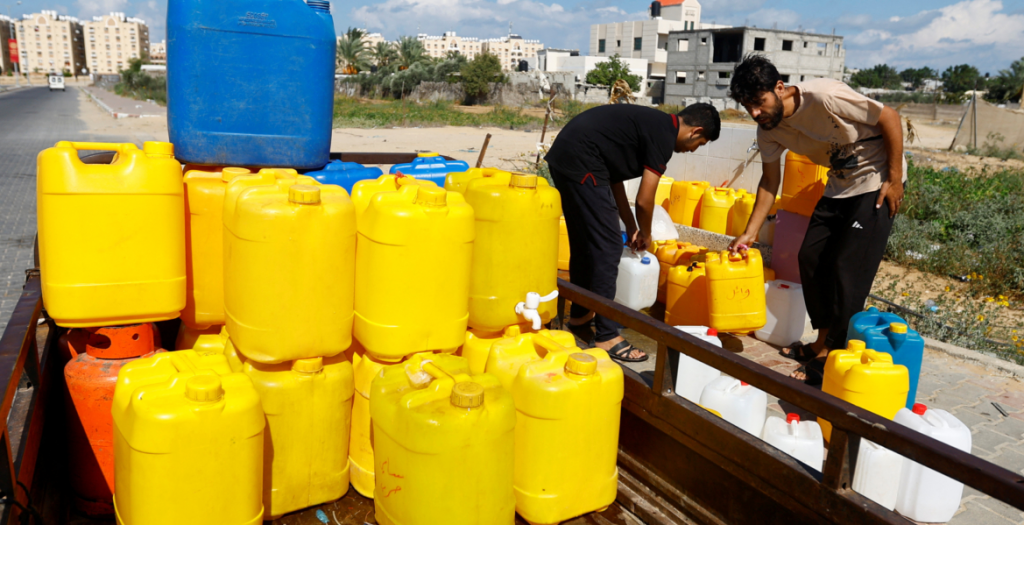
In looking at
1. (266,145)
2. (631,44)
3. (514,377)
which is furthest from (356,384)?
(631,44)

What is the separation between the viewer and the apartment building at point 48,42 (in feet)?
478

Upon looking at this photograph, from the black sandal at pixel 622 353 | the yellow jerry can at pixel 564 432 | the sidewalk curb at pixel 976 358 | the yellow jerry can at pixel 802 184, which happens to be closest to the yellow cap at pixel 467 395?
the yellow jerry can at pixel 564 432

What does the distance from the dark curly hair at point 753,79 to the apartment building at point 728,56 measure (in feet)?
167

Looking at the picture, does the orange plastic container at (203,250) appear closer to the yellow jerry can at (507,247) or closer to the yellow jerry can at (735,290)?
the yellow jerry can at (507,247)

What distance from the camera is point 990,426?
376 centimetres

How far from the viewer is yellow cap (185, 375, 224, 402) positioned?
190 centimetres

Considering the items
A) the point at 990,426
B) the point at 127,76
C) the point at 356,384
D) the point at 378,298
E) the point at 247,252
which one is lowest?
the point at 990,426

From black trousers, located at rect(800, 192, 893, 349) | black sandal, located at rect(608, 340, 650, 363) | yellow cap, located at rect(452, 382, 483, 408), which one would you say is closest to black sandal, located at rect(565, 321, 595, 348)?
black sandal, located at rect(608, 340, 650, 363)

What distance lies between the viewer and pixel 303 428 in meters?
2.33

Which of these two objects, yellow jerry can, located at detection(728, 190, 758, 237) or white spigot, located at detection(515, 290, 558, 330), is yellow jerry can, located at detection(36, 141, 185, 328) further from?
yellow jerry can, located at detection(728, 190, 758, 237)

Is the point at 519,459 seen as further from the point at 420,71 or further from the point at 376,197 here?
the point at 420,71

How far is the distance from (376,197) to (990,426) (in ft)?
11.6

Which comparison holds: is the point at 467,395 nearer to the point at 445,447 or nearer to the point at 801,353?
the point at 445,447

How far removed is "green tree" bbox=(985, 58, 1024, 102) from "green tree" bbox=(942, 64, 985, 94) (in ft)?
38.2
